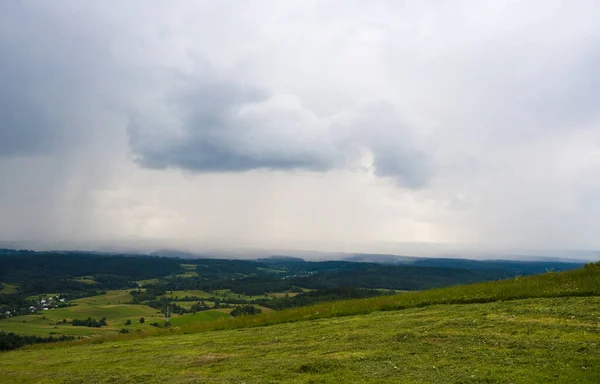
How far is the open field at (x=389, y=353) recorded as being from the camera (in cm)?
1307

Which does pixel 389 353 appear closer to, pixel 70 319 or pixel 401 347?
pixel 401 347

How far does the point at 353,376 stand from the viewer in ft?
45.7

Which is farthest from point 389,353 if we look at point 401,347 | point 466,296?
point 466,296

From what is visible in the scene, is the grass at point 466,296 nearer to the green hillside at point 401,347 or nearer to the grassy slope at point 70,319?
the green hillside at point 401,347

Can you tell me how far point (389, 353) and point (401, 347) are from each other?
89 cm

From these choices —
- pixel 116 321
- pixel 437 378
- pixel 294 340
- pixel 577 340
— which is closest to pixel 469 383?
pixel 437 378

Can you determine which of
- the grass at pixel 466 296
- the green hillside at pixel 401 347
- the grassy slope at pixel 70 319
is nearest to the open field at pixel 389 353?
the green hillside at pixel 401 347

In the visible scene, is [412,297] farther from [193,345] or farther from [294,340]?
[193,345]

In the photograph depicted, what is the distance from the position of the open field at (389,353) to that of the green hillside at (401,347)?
5 centimetres

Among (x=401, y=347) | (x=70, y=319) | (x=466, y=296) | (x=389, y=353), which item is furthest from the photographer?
(x=70, y=319)

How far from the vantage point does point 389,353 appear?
53.5ft

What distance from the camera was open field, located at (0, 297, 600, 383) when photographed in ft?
42.9

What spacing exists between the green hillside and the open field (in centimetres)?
5

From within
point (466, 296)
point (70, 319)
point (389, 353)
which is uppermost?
point (466, 296)
